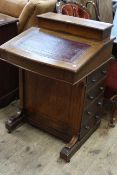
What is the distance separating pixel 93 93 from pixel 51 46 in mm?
534

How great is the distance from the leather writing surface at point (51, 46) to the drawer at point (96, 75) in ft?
0.81

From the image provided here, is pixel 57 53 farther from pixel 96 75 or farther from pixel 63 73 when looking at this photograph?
pixel 96 75

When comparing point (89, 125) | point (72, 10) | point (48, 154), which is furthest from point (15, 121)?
point (72, 10)

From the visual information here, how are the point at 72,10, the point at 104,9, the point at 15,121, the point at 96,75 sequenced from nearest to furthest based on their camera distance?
the point at 96,75 → the point at 15,121 → the point at 72,10 → the point at 104,9

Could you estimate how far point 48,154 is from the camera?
214 cm

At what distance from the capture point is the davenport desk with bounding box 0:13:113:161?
170cm

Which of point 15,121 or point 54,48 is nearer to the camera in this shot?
point 54,48

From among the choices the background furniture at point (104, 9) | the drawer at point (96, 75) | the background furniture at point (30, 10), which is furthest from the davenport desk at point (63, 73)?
the background furniture at point (104, 9)

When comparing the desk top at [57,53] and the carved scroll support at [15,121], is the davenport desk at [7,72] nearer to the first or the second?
the carved scroll support at [15,121]

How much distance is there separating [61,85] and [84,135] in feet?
1.65

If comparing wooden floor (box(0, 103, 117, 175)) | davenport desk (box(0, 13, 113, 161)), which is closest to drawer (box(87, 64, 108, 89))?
davenport desk (box(0, 13, 113, 161))

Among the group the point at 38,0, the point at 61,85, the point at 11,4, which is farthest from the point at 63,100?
the point at 11,4

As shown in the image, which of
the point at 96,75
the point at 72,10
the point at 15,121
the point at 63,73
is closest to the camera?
the point at 63,73

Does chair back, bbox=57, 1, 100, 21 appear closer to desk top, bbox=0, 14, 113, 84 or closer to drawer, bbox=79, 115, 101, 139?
desk top, bbox=0, 14, 113, 84
